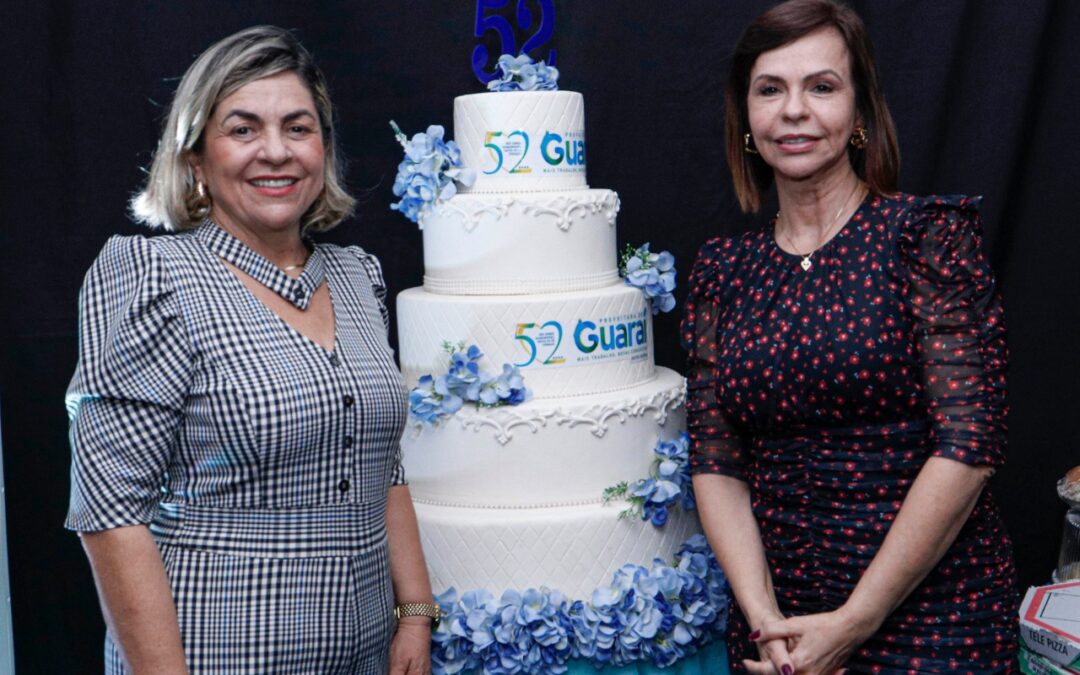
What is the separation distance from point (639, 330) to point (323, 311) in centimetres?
91

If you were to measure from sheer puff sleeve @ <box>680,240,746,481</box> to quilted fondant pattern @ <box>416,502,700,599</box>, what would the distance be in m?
0.38

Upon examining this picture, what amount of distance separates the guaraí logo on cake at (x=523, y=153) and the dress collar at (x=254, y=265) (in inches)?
33.1

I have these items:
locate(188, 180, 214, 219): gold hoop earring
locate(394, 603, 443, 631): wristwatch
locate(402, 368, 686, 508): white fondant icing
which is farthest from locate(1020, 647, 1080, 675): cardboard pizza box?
locate(188, 180, 214, 219): gold hoop earring

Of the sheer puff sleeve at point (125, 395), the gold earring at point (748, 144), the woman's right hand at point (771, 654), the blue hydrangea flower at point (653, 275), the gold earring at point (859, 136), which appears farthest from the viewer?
the blue hydrangea flower at point (653, 275)

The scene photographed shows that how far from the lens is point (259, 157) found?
1681mm

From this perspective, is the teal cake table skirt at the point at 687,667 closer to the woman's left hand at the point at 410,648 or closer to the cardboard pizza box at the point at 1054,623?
the woman's left hand at the point at 410,648

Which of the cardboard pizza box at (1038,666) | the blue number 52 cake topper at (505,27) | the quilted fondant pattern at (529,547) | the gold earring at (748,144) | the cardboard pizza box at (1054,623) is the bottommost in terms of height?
the cardboard pizza box at (1038,666)

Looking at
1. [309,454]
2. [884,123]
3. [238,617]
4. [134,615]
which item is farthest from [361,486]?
[884,123]

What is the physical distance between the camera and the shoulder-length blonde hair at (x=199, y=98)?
1669 mm

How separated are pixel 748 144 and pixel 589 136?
102 centimetres

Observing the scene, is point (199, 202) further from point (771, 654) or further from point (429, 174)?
point (771, 654)

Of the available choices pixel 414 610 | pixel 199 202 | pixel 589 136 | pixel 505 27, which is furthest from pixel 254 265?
pixel 589 136

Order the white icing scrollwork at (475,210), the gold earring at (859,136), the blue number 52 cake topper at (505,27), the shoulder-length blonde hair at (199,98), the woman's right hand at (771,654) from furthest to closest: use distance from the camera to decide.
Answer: the blue number 52 cake topper at (505,27) → the white icing scrollwork at (475,210) → the gold earring at (859,136) → the woman's right hand at (771,654) → the shoulder-length blonde hair at (199,98)

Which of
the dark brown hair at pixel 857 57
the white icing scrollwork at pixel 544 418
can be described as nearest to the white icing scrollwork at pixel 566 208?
the white icing scrollwork at pixel 544 418
